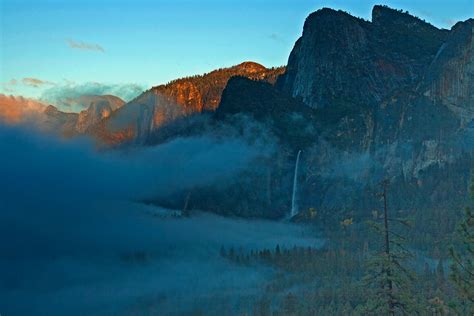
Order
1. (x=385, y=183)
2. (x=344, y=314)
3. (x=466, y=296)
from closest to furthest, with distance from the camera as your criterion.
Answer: (x=466, y=296) < (x=385, y=183) < (x=344, y=314)

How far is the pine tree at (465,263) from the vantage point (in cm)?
4472

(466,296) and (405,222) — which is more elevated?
(405,222)

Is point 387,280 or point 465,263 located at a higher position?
point 465,263

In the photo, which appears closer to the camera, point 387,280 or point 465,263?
point 465,263

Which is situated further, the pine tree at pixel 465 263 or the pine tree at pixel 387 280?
the pine tree at pixel 387 280

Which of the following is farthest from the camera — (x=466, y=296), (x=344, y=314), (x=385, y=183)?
(x=344, y=314)

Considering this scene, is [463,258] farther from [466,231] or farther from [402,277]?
[402,277]

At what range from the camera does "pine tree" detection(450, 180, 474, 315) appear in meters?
44.7

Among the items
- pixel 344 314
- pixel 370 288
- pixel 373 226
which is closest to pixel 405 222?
pixel 373 226

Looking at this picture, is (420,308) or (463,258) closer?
(463,258)

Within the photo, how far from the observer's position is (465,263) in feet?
149

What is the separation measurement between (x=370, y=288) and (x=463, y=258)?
24.7ft

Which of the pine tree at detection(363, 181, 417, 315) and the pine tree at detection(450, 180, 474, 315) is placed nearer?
the pine tree at detection(450, 180, 474, 315)

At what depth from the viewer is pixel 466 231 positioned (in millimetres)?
45375
